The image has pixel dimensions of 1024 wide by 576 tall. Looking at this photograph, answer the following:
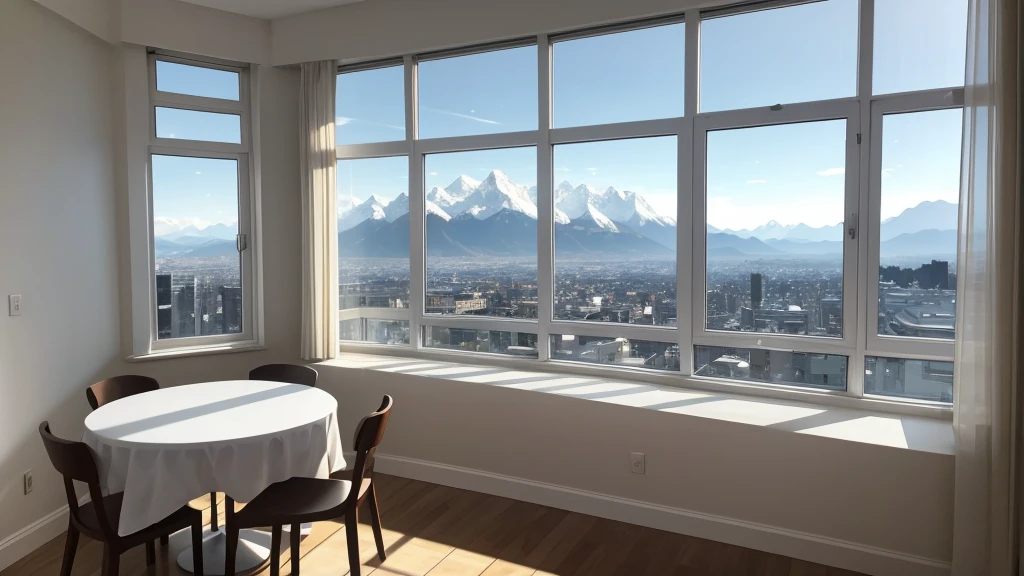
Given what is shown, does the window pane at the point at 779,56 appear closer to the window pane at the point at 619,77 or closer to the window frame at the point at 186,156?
the window pane at the point at 619,77

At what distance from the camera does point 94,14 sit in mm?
3719

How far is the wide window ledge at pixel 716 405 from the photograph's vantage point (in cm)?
285

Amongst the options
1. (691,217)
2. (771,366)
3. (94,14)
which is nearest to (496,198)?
(691,217)

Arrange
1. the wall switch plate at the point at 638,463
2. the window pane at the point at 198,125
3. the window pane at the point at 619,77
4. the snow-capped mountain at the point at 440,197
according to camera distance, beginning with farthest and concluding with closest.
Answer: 1. the snow-capped mountain at the point at 440,197
2. the window pane at the point at 198,125
3. the window pane at the point at 619,77
4. the wall switch plate at the point at 638,463

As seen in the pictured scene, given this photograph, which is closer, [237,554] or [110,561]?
[110,561]

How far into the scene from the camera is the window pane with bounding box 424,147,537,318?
4.13 meters

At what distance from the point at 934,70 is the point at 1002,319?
131 cm

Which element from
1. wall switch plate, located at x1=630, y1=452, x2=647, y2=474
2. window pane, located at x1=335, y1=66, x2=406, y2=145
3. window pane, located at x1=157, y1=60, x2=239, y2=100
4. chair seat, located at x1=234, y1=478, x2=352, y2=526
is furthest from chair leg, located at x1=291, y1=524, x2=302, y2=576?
window pane, located at x1=157, y1=60, x2=239, y2=100

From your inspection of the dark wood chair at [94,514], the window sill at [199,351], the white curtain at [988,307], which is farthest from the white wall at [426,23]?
the dark wood chair at [94,514]

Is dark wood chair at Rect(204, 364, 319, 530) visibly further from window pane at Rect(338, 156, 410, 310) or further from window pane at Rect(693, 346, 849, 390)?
window pane at Rect(693, 346, 849, 390)

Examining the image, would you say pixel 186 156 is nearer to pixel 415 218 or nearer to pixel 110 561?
pixel 415 218

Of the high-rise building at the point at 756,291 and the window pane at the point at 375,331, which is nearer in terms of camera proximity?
the high-rise building at the point at 756,291

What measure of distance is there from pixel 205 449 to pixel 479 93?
2.91 metres

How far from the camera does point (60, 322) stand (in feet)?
11.4
